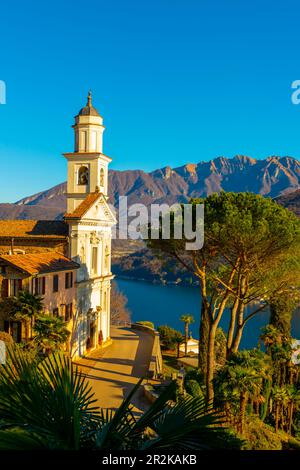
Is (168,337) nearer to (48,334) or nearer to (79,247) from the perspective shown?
(79,247)

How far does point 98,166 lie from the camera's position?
96.6ft

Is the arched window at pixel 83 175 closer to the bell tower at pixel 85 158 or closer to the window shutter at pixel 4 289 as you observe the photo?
the bell tower at pixel 85 158

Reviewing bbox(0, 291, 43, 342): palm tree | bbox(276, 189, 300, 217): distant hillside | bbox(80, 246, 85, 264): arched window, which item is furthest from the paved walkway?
bbox(276, 189, 300, 217): distant hillside

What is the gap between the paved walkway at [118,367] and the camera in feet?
65.5

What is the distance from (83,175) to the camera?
30.1 metres

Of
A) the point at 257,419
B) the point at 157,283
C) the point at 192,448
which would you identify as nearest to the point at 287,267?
the point at 257,419

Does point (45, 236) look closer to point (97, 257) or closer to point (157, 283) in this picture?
point (97, 257)

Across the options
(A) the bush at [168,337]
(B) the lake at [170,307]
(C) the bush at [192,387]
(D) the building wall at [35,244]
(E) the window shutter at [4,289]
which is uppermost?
(D) the building wall at [35,244]

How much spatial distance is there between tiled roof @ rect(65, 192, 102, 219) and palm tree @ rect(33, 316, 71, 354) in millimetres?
8944

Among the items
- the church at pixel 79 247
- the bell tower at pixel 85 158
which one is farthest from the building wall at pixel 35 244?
the bell tower at pixel 85 158

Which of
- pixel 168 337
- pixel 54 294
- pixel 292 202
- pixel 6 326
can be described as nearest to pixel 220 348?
pixel 168 337

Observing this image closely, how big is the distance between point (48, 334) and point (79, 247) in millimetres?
9136

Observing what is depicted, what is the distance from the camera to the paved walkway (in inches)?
786
